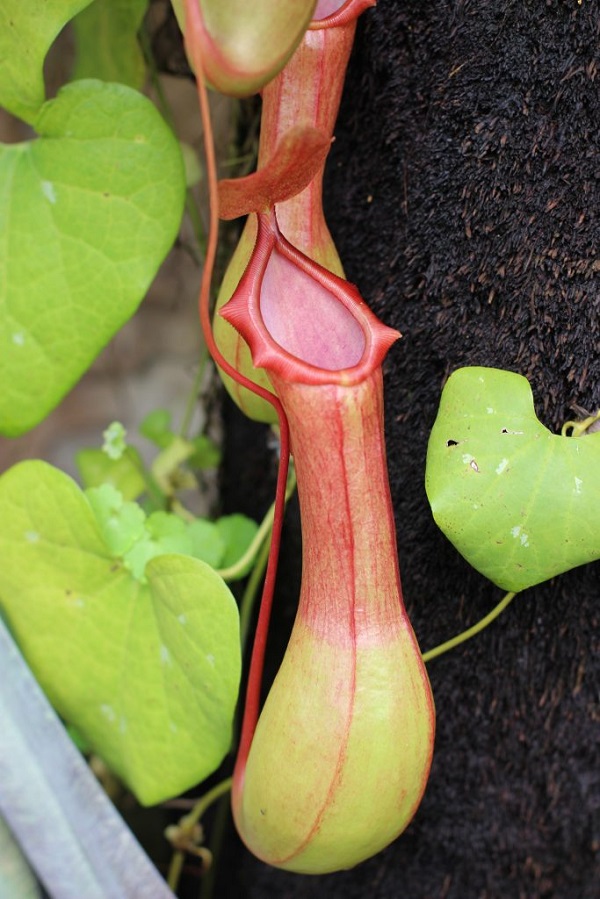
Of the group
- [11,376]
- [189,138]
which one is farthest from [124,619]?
[189,138]

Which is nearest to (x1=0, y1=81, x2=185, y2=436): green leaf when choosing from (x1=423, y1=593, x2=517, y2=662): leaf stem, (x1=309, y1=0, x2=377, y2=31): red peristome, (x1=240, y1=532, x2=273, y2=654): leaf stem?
(x1=309, y1=0, x2=377, y2=31): red peristome

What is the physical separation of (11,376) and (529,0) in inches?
17.7

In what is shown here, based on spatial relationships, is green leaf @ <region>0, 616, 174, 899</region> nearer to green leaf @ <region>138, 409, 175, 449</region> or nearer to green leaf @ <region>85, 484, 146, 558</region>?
green leaf @ <region>85, 484, 146, 558</region>

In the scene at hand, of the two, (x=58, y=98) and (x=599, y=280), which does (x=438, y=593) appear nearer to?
(x=599, y=280)

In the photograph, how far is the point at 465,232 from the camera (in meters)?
0.56

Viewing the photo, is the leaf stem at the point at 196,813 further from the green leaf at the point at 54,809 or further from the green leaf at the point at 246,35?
the green leaf at the point at 246,35

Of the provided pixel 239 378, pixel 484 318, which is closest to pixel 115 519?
pixel 239 378

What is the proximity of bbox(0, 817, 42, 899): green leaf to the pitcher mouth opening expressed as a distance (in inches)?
16.6

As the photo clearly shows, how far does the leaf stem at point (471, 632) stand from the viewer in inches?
22.9

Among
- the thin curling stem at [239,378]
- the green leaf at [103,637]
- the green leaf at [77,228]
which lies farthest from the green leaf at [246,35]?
the green leaf at [103,637]

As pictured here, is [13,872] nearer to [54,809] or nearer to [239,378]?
[54,809]

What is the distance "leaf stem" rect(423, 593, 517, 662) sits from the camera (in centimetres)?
58

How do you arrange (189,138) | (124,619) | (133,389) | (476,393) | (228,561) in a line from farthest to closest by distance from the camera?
(133,389) < (189,138) < (228,561) < (124,619) < (476,393)

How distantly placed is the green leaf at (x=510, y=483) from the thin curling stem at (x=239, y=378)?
0.10 meters
